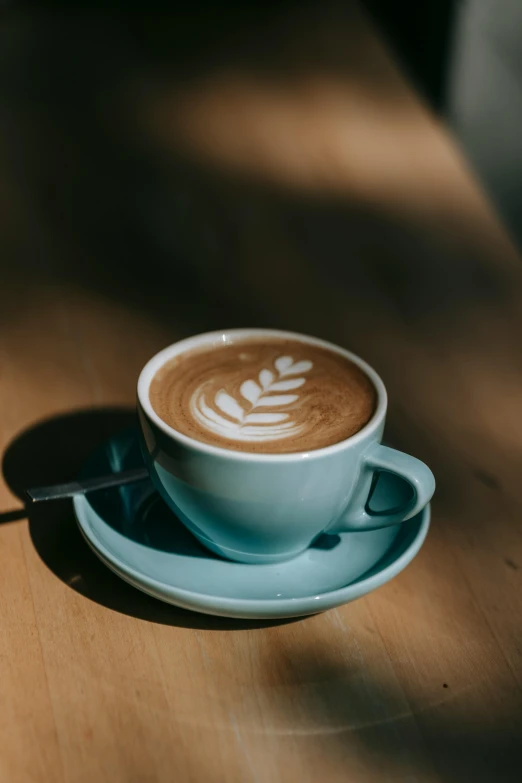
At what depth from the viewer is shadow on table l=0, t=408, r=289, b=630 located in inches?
19.8

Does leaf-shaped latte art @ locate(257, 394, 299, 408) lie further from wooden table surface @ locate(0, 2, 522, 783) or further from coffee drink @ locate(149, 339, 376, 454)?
wooden table surface @ locate(0, 2, 522, 783)

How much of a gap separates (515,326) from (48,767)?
23.2 inches

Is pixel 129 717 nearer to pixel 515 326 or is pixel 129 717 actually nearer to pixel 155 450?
pixel 155 450

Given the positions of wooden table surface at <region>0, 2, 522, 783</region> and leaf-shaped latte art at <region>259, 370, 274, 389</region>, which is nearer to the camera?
wooden table surface at <region>0, 2, 522, 783</region>

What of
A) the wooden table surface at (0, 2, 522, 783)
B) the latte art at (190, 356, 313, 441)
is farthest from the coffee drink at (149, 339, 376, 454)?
the wooden table surface at (0, 2, 522, 783)

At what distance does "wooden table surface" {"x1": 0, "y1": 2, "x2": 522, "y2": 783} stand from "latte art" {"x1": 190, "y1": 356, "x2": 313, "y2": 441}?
11cm

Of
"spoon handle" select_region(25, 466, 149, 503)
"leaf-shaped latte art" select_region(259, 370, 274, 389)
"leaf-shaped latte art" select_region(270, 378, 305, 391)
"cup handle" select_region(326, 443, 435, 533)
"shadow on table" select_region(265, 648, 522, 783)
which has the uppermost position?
"spoon handle" select_region(25, 466, 149, 503)

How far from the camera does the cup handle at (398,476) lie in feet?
1.60

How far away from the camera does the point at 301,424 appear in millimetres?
524

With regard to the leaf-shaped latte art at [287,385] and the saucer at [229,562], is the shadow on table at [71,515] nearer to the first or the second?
the saucer at [229,562]

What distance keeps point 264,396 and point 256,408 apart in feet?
0.05

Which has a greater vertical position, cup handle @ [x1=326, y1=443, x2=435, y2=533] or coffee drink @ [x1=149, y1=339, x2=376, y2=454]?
coffee drink @ [x1=149, y1=339, x2=376, y2=454]

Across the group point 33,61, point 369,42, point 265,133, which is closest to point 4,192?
point 265,133

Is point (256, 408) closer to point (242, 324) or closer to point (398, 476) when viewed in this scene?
point (398, 476)
